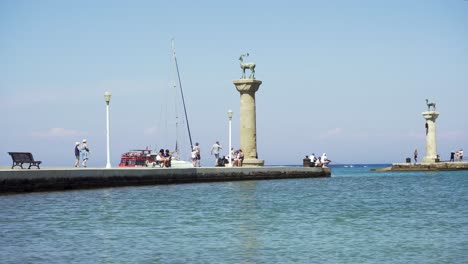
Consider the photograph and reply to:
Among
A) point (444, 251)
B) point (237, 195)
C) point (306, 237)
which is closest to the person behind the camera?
point (444, 251)

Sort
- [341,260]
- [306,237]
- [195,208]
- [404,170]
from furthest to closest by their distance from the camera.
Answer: [404,170], [195,208], [306,237], [341,260]

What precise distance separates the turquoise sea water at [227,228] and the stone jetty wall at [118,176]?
0.92 m

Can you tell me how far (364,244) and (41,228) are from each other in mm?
7909

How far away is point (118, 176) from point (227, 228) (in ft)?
52.9

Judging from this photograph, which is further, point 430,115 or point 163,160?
point 430,115

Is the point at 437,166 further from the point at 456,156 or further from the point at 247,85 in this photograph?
the point at 247,85

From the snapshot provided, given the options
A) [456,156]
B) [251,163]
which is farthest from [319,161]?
[456,156]

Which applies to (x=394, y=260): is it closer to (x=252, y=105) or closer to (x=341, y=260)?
(x=341, y=260)

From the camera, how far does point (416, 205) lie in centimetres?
3016

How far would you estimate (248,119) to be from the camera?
49.3m

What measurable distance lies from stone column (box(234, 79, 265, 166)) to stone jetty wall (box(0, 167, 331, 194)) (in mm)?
1382

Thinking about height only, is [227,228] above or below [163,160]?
below

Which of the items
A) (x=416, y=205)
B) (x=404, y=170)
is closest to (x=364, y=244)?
(x=416, y=205)

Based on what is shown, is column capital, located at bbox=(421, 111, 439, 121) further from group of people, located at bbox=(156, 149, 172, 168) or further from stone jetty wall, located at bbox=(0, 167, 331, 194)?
group of people, located at bbox=(156, 149, 172, 168)
